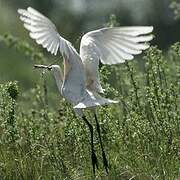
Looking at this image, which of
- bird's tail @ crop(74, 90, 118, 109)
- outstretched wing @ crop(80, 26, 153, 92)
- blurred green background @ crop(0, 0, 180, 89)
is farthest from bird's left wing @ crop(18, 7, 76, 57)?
blurred green background @ crop(0, 0, 180, 89)

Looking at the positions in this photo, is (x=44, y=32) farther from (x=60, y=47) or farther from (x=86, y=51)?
(x=86, y=51)

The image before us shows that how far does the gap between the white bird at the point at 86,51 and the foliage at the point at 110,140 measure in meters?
0.32

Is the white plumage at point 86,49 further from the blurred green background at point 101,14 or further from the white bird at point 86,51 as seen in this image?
the blurred green background at point 101,14

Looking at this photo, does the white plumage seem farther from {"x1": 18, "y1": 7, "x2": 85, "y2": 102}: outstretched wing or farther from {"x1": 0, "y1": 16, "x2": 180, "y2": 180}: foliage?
{"x1": 0, "y1": 16, "x2": 180, "y2": 180}: foliage

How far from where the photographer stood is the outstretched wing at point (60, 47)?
19.9ft

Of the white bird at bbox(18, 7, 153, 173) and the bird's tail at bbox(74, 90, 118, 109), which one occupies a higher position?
the white bird at bbox(18, 7, 153, 173)

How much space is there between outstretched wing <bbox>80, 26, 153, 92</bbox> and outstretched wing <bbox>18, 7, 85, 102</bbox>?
0.10 m

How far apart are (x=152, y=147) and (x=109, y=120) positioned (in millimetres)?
455

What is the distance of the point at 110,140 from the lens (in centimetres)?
703

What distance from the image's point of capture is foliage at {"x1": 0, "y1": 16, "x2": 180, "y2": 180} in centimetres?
648

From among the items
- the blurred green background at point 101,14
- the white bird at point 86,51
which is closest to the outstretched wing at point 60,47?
the white bird at point 86,51

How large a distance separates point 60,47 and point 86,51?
276mm

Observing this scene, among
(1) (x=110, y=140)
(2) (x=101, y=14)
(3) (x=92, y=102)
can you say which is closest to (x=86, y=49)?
(3) (x=92, y=102)

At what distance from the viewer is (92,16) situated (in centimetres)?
3228
